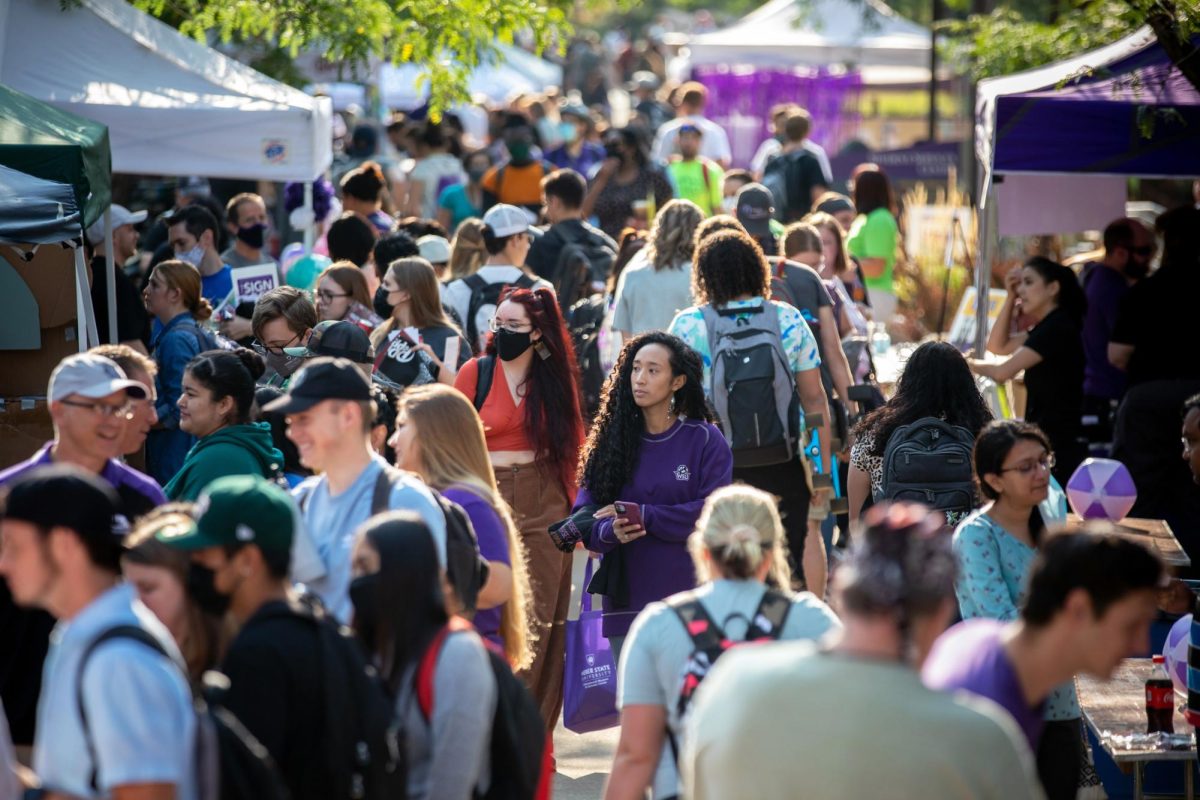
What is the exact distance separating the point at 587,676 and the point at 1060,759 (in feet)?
5.97

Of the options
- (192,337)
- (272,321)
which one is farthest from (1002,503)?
(192,337)

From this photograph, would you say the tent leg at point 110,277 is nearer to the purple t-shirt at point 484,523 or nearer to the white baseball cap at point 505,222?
the white baseball cap at point 505,222

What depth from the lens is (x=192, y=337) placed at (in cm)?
786

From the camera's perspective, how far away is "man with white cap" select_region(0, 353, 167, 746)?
188 inches

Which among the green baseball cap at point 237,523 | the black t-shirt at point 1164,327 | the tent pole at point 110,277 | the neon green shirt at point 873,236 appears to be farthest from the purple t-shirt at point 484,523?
the neon green shirt at point 873,236

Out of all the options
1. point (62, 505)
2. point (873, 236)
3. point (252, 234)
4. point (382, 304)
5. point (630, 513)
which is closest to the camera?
point (62, 505)

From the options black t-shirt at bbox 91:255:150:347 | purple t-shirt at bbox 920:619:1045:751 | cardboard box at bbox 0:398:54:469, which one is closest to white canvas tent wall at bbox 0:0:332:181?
black t-shirt at bbox 91:255:150:347

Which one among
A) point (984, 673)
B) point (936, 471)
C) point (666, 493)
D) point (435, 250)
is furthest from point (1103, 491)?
point (435, 250)

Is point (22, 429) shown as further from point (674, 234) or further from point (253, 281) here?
point (674, 234)

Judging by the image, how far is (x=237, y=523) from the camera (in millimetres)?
3629

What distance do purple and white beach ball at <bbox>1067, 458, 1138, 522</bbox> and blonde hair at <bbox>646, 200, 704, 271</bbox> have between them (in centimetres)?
245

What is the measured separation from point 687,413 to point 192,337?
277 cm

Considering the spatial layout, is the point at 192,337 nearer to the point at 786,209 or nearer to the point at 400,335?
the point at 400,335

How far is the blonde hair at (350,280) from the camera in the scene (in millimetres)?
8258
